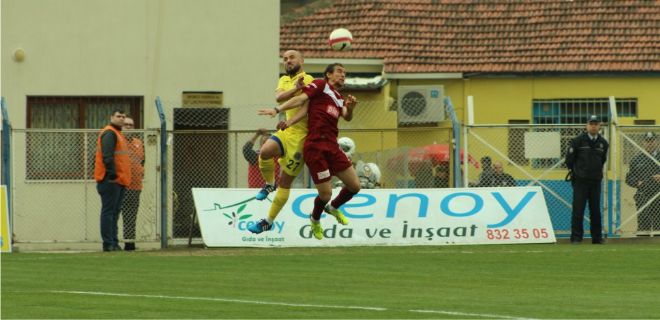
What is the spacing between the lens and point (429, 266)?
2066 centimetres

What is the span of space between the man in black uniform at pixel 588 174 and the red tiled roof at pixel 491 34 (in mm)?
12000

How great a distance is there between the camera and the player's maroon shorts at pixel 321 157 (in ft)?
57.9

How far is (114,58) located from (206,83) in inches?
66.3

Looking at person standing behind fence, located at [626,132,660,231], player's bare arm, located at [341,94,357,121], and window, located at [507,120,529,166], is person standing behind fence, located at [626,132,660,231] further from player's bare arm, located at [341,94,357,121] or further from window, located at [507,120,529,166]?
player's bare arm, located at [341,94,357,121]

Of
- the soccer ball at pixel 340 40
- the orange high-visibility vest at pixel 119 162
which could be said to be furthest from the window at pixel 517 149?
the soccer ball at pixel 340 40

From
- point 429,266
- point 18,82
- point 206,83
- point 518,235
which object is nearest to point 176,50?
point 206,83

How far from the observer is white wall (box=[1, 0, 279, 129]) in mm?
27312

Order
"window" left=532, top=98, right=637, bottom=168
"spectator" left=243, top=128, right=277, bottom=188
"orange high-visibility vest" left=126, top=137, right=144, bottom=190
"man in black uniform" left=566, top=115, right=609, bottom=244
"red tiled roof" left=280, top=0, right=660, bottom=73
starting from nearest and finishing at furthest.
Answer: "spectator" left=243, top=128, right=277, bottom=188
"orange high-visibility vest" left=126, top=137, right=144, bottom=190
"man in black uniform" left=566, top=115, right=609, bottom=244
"window" left=532, top=98, right=637, bottom=168
"red tiled roof" left=280, top=0, right=660, bottom=73

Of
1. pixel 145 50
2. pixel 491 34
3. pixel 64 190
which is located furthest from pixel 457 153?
pixel 491 34

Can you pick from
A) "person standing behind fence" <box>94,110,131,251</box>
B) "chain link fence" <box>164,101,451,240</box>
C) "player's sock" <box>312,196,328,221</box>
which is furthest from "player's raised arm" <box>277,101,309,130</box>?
"chain link fence" <box>164,101,451,240</box>

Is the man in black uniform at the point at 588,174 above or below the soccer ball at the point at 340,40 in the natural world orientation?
below

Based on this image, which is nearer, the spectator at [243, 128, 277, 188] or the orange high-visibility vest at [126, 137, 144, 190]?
the spectator at [243, 128, 277, 188]

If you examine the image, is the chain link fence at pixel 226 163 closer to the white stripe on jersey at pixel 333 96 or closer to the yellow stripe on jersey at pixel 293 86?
the yellow stripe on jersey at pixel 293 86

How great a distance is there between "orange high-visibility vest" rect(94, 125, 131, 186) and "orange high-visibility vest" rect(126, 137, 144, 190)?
39cm
